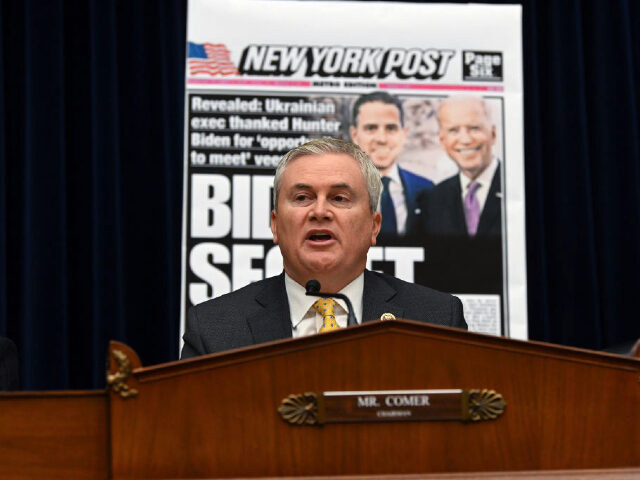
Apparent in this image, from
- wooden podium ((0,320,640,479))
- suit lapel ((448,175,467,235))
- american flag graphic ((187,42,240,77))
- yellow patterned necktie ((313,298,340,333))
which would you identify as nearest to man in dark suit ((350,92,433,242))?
suit lapel ((448,175,467,235))

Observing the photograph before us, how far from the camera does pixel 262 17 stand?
320 cm

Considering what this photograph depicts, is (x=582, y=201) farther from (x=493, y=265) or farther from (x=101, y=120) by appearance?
(x=101, y=120)

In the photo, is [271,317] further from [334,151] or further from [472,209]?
[472,209]

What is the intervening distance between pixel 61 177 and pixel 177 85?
23.1 inches

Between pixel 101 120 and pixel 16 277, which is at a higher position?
pixel 101 120

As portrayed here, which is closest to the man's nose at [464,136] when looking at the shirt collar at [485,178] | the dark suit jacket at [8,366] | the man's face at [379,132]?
Result: the shirt collar at [485,178]

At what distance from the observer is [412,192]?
126 inches

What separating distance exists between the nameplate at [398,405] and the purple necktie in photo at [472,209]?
205 cm

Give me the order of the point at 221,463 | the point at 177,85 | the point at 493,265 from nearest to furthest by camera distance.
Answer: the point at 221,463 < the point at 493,265 < the point at 177,85

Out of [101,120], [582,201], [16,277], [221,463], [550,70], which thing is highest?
[550,70]

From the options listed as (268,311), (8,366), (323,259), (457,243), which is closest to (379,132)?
(457,243)

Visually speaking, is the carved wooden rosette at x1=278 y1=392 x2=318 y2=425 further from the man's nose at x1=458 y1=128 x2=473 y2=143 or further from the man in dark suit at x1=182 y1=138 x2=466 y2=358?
the man's nose at x1=458 y1=128 x2=473 y2=143

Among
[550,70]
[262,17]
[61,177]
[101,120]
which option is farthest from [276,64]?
[550,70]

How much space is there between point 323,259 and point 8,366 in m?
1.13
